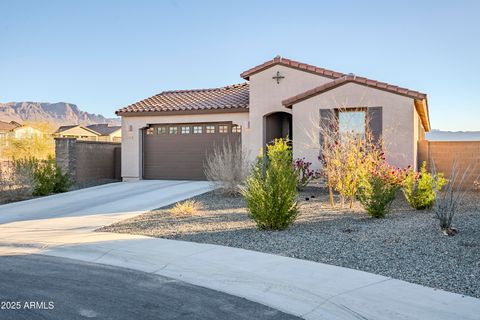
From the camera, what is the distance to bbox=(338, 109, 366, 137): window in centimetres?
1597

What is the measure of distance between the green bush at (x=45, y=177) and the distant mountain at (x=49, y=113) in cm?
15812

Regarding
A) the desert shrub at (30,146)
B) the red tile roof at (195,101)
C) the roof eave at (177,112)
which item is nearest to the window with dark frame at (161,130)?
the roof eave at (177,112)

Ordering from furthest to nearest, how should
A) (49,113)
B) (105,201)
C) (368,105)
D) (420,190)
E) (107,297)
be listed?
(49,113) → (368,105) → (105,201) → (420,190) → (107,297)

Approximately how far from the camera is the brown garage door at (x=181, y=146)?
66.7ft

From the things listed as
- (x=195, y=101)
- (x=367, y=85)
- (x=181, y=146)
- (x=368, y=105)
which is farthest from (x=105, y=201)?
(x=367, y=85)

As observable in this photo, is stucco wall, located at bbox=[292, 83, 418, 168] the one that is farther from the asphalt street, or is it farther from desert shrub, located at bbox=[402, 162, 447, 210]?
the asphalt street

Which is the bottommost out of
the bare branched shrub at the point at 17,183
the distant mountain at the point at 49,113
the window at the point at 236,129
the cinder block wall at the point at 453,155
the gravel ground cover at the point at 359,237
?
the gravel ground cover at the point at 359,237

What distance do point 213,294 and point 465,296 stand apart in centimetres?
313

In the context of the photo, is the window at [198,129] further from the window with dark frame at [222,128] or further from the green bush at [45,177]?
the green bush at [45,177]

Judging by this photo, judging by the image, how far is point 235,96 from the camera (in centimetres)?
2138

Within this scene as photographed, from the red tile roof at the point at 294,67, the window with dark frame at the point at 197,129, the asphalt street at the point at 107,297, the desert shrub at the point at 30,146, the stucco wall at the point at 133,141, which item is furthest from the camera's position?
the desert shrub at the point at 30,146

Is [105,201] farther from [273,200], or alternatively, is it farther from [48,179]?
[273,200]

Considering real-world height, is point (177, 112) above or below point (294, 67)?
below

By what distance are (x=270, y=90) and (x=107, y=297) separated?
1432 centimetres
